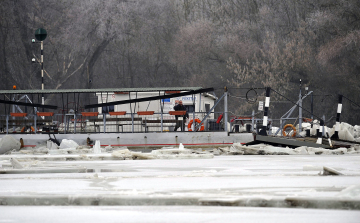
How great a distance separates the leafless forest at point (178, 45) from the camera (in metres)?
36.3

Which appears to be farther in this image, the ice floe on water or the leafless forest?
the leafless forest

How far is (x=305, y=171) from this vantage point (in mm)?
5719

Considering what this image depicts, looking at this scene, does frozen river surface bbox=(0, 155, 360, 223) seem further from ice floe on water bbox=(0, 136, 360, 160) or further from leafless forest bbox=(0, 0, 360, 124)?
leafless forest bbox=(0, 0, 360, 124)

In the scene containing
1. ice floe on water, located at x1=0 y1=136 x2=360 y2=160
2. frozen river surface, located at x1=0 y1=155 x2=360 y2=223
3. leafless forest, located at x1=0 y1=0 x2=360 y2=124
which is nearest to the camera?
frozen river surface, located at x1=0 y1=155 x2=360 y2=223

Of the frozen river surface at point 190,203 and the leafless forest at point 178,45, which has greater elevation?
the leafless forest at point 178,45

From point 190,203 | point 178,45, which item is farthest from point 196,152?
point 178,45

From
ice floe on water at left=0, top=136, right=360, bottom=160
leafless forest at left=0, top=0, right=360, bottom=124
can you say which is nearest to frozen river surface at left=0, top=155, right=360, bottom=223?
ice floe on water at left=0, top=136, right=360, bottom=160

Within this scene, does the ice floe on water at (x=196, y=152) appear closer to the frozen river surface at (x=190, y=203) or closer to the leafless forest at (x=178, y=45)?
the frozen river surface at (x=190, y=203)

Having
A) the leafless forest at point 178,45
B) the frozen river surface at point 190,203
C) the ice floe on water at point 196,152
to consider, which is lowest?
the ice floe on water at point 196,152

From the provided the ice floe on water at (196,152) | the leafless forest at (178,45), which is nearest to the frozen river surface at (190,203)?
the ice floe on water at (196,152)

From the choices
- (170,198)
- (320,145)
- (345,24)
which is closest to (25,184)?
(170,198)

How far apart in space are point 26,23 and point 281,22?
73.3 ft

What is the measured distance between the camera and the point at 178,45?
4288cm

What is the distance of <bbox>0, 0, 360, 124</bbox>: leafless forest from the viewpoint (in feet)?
119
